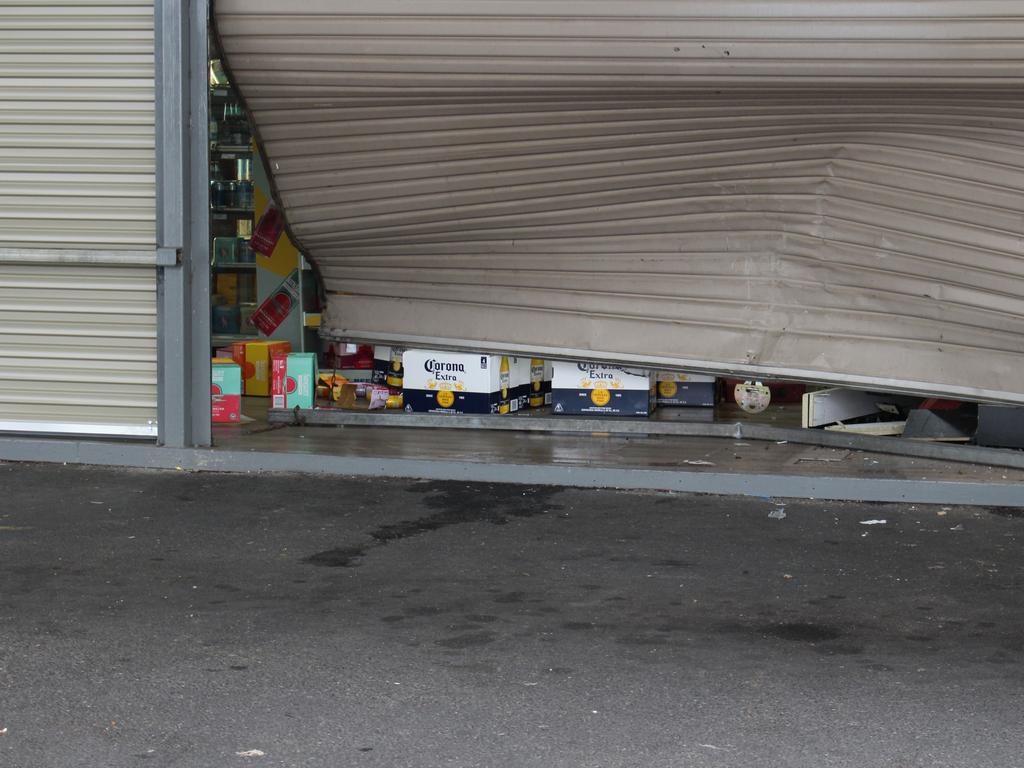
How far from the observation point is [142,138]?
7.93m

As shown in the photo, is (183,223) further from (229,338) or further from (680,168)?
(229,338)

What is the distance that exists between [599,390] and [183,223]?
129 inches

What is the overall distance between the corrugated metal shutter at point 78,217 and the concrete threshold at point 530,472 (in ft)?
0.66

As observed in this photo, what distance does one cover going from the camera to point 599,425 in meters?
9.07

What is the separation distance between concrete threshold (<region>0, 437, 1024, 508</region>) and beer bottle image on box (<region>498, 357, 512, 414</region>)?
1644 mm

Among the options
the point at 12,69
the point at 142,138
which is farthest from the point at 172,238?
the point at 12,69

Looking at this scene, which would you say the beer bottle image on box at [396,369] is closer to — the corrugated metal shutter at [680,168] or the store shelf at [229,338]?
the corrugated metal shutter at [680,168]

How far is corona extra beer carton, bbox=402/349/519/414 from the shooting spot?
9.30m

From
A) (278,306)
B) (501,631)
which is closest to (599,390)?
(278,306)

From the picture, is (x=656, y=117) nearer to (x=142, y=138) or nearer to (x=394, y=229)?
(x=394, y=229)

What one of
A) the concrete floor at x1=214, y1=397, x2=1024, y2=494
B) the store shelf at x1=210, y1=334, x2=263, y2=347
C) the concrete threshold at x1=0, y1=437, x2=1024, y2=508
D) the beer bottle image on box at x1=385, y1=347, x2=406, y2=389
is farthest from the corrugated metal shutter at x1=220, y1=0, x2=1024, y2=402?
the store shelf at x1=210, y1=334, x2=263, y2=347

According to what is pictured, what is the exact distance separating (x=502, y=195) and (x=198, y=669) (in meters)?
4.73

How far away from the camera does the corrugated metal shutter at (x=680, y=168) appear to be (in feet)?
23.0

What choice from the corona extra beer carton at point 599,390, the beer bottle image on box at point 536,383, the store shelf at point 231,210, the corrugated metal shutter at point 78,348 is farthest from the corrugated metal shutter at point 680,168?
the store shelf at point 231,210
